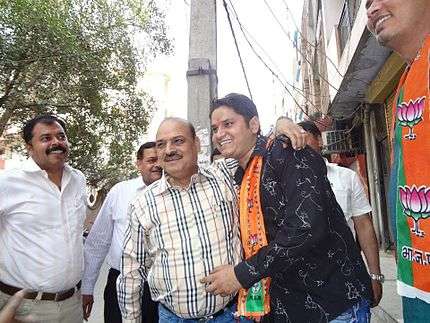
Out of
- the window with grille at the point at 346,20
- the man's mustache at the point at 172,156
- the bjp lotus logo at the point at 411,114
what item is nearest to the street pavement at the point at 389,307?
the man's mustache at the point at 172,156

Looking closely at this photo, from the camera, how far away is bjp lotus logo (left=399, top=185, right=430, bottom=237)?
123 cm

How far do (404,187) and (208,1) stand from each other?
343cm

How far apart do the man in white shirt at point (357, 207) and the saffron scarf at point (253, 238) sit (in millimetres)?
1104

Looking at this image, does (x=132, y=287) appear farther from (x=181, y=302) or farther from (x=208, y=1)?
(x=208, y=1)

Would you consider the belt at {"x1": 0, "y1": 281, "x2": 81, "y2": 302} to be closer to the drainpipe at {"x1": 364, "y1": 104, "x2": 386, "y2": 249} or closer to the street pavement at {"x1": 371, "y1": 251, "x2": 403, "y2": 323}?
the street pavement at {"x1": 371, "y1": 251, "x2": 403, "y2": 323}

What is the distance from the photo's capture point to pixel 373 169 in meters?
9.80

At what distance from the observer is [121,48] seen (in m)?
11.6

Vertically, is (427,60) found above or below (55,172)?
above

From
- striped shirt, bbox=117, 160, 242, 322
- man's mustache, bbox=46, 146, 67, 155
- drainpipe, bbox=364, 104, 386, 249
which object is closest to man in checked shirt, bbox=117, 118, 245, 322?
striped shirt, bbox=117, 160, 242, 322

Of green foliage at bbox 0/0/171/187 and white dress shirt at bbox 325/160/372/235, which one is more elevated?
green foliage at bbox 0/0/171/187

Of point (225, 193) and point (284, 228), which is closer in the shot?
point (284, 228)

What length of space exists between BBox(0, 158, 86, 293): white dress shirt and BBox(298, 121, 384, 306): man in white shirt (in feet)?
6.04

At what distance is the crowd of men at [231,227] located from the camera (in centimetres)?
149

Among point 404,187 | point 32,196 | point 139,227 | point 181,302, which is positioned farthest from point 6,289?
point 404,187
